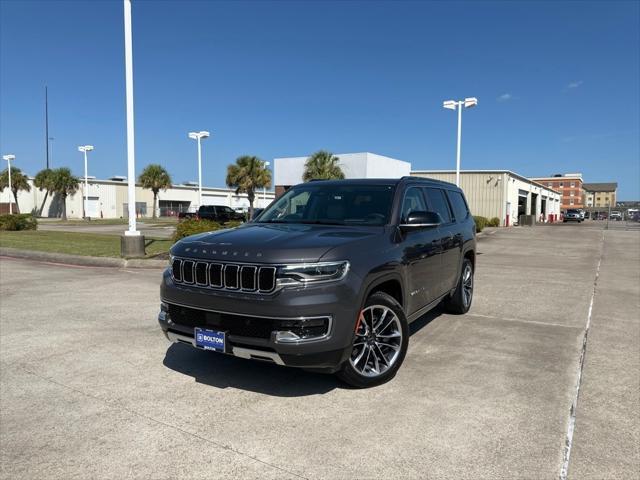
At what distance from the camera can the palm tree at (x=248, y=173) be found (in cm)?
4350

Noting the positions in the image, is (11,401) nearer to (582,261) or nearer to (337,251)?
(337,251)

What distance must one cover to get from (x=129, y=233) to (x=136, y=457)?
1073cm

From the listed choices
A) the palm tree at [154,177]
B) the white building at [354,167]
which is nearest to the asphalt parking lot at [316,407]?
the white building at [354,167]

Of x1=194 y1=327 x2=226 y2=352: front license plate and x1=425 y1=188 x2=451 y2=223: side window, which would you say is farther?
x1=425 y1=188 x2=451 y2=223: side window

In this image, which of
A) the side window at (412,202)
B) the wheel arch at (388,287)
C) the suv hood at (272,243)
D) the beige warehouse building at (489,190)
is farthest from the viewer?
the beige warehouse building at (489,190)

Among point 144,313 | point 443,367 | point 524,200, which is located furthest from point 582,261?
point 524,200

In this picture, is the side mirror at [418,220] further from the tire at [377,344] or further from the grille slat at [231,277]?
the grille slat at [231,277]

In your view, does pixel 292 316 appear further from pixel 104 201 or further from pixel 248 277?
pixel 104 201

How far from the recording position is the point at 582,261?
14938mm

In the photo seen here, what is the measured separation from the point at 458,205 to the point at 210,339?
445 centimetres

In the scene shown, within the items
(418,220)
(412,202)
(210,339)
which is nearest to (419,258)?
(418,220)

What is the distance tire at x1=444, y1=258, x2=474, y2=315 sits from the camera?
6.78 m

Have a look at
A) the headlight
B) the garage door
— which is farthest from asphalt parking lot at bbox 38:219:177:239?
the garage door

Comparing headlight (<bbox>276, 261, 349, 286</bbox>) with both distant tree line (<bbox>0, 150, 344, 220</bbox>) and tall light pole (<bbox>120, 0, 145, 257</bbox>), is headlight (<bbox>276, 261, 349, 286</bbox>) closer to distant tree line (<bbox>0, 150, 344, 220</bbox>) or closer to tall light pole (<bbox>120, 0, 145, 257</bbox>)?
tall light pole (<bbox>120, 0, 145, 257</bbox>)
